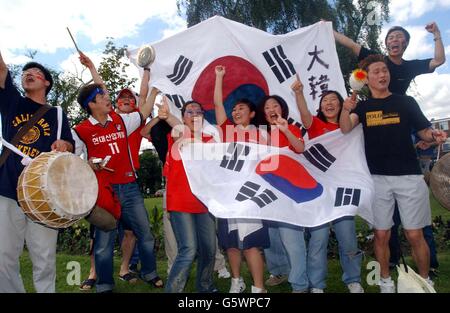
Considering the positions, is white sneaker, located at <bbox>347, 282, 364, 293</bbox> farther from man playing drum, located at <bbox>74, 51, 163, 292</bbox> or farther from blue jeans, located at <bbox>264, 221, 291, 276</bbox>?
man playing drum, located at <bbox>74, 51, 163, 292</bbox>

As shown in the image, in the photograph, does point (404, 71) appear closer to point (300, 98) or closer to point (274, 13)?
point (300, 98)

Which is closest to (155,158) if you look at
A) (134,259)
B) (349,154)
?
(134,259)

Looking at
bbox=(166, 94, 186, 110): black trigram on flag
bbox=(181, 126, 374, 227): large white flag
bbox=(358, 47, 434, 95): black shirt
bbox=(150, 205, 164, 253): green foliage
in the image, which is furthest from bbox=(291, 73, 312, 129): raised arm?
bbox=(150, 205, 164, 253): green foliage

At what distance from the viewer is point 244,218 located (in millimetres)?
3781

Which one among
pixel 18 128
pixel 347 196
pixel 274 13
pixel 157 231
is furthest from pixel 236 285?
pixel 274 13

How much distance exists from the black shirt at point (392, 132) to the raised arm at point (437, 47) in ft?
2.92

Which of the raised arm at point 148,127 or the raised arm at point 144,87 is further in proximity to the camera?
the raised arm at point 144,87

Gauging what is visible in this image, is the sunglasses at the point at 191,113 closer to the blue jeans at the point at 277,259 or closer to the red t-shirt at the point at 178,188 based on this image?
the red t-shirt at the point at 178,188

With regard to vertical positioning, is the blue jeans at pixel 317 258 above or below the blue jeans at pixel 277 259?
above

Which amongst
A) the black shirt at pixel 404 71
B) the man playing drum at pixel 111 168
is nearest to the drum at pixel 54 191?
the man playing drum at pixel 111 168

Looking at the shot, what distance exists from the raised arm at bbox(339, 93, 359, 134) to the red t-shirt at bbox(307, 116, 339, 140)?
0.55 feet

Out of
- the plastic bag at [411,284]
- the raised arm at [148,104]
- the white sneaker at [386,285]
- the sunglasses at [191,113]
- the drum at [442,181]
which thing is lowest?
the white sneaker at [386,285]

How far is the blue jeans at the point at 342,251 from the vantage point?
3.85 meters
